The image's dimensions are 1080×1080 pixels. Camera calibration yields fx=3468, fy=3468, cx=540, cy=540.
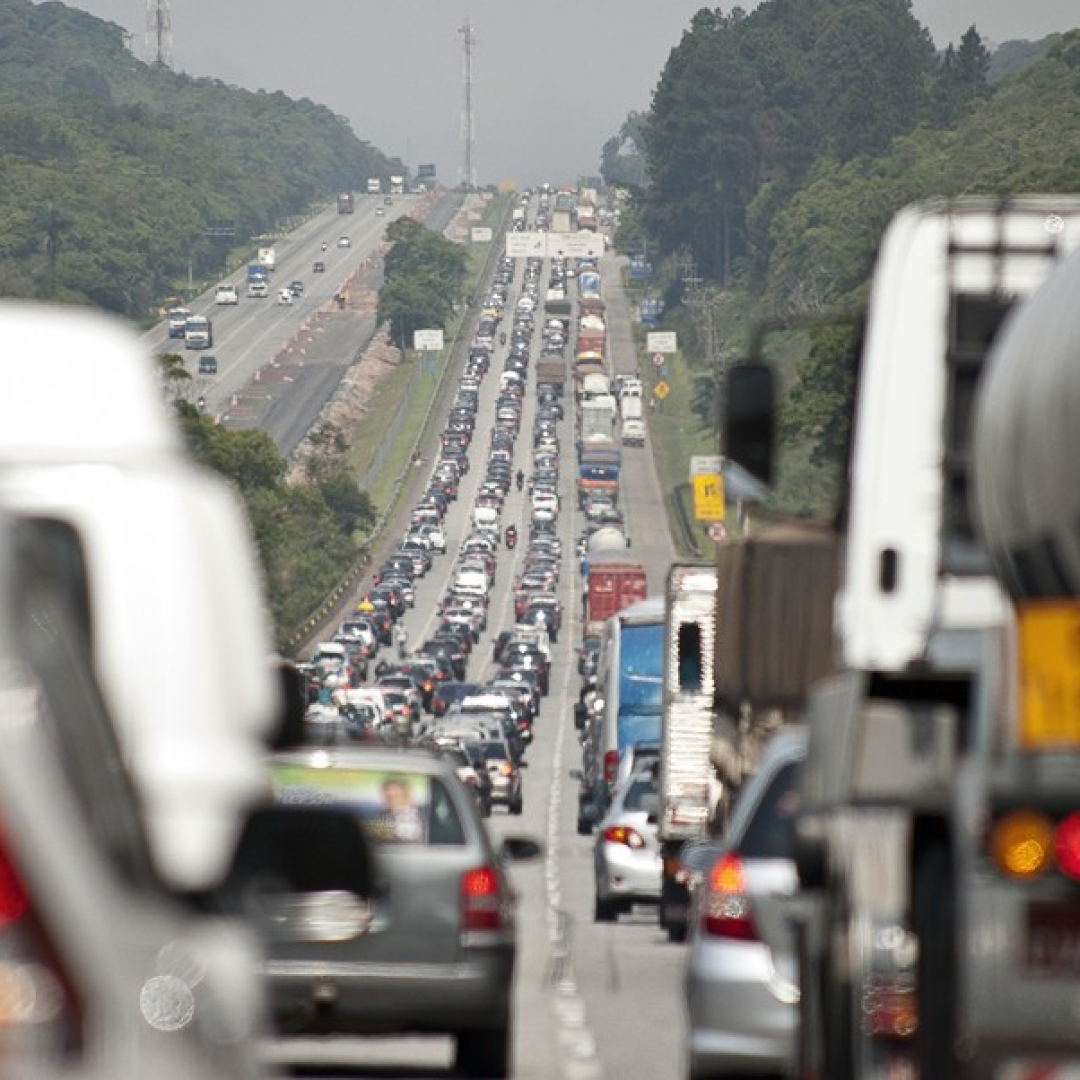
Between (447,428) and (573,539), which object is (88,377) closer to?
(573,539)

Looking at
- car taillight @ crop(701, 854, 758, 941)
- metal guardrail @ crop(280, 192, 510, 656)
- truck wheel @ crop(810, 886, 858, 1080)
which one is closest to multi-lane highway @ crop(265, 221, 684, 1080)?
car taillight @ crop(701, 854, 758, 941)

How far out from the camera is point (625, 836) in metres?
28.3

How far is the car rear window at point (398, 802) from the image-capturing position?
13.9m

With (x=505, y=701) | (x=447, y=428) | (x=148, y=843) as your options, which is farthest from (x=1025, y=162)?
(x=148, y=843)

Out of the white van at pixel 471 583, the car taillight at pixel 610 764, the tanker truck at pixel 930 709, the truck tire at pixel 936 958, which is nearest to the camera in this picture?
the tanker truck at pixel 930 709

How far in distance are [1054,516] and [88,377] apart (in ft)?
9.75

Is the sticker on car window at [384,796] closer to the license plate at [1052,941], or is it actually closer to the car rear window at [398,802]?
the car rear window at [398,802]

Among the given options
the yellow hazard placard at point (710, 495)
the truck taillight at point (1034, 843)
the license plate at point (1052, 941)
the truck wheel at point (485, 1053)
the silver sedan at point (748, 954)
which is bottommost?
the yellow hazard placard at point (710, 495)

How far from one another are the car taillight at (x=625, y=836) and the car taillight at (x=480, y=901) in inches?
560

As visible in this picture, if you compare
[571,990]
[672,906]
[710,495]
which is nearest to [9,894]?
[571,990]

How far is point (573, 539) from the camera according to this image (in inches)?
6063

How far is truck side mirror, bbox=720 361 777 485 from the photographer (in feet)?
35.3

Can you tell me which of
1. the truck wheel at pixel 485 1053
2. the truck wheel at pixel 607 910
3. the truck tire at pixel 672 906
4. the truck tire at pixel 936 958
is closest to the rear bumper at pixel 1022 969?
the truck tire at pixel 936 958

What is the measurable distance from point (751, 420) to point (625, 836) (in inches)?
698
